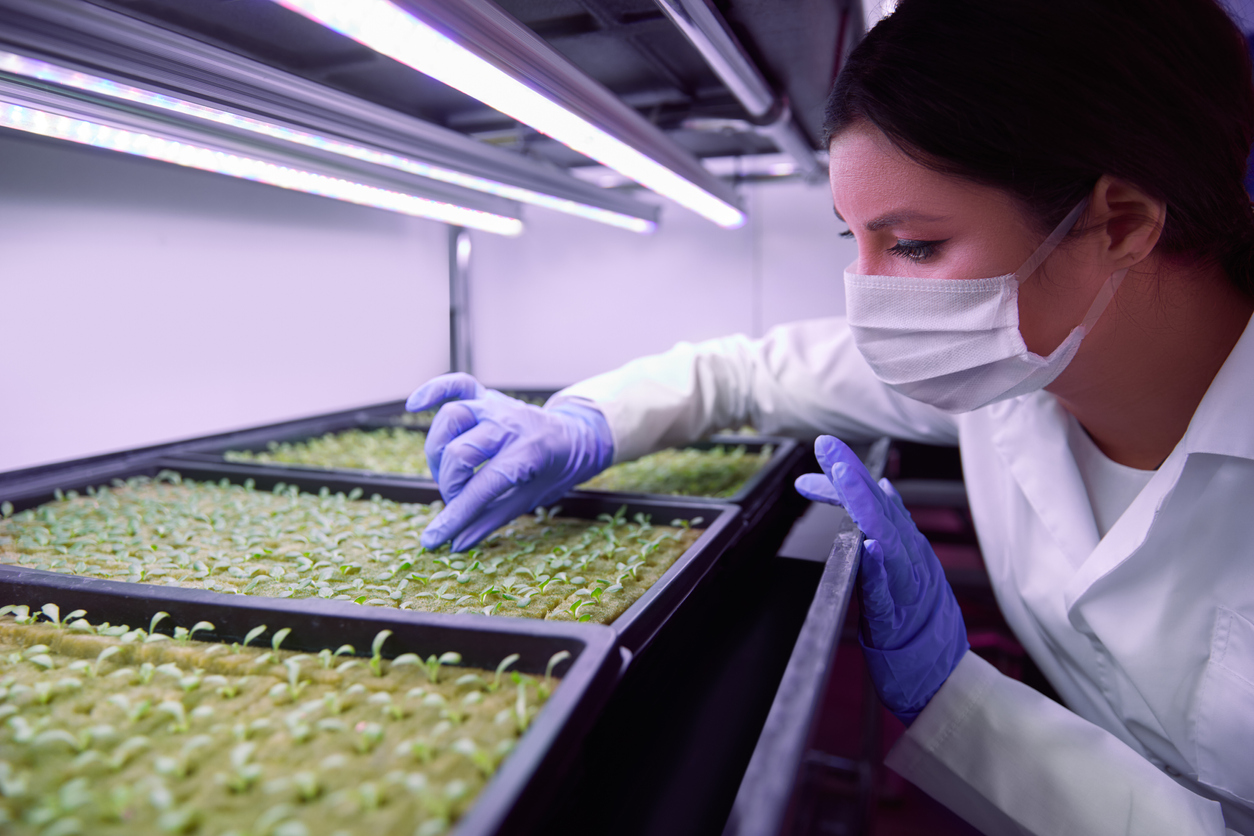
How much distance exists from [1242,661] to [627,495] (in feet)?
3.77

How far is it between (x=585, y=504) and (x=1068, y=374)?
3.37 ft

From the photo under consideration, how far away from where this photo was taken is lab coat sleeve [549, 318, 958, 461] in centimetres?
192

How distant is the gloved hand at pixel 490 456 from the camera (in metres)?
1.35

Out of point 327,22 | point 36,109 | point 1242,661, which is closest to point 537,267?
point 36,109

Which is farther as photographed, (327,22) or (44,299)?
(44,299)

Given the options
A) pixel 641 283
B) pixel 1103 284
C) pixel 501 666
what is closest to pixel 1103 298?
pixel 1103 284

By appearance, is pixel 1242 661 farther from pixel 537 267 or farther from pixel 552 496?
pixel 537 267

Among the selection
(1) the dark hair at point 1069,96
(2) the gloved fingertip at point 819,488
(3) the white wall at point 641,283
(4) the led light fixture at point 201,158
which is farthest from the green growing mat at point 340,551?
(3) the white wall at point 641,283

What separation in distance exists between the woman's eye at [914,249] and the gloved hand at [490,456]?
2.65 feet

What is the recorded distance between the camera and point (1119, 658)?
49.7 inches

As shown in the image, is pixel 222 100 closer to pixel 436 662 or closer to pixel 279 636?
pixel 279 636

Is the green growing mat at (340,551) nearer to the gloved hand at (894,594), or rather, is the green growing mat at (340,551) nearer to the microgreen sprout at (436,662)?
the microgreen sprout at (436,662)

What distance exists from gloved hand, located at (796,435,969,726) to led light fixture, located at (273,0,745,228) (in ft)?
2.50

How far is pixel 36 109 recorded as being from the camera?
1.10 meters
